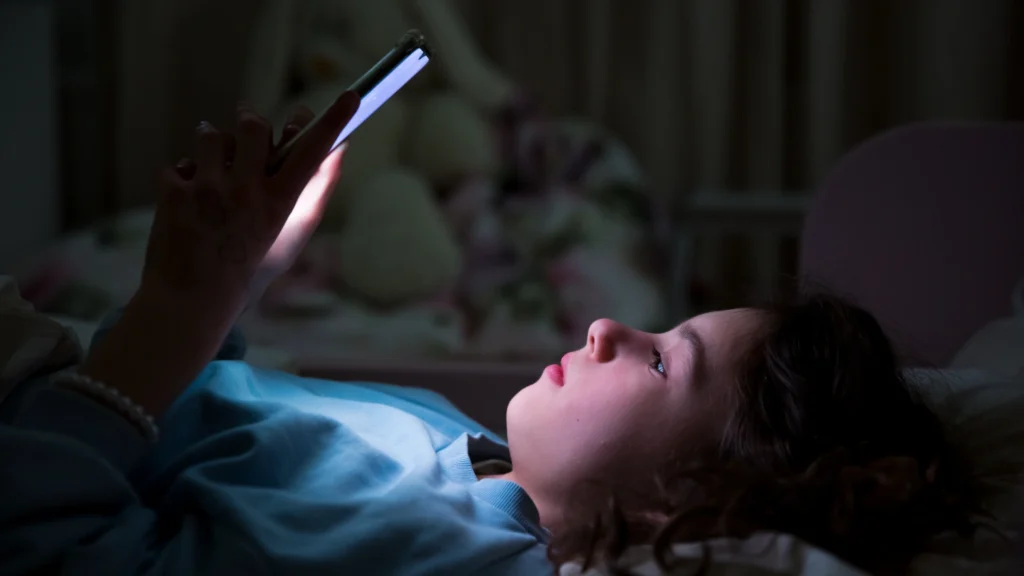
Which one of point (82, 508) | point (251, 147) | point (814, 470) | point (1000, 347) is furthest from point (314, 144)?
point (1000, 347)

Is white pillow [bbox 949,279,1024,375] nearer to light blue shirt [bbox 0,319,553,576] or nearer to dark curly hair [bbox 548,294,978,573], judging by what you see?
dark curly hair [bbox 548,294,978,573]

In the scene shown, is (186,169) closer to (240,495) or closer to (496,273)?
(240,495)

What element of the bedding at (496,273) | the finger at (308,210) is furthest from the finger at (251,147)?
the bedding at (496,273)

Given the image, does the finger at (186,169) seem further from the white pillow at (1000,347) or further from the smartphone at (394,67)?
the white pillow at (1000,347)

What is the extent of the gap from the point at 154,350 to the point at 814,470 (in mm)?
423

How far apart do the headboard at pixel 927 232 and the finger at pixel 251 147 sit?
602 millimetres

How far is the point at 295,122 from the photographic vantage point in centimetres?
70

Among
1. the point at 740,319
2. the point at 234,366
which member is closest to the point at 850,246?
the point at 740,319

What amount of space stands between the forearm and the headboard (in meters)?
0.64

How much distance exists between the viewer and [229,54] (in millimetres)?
2451

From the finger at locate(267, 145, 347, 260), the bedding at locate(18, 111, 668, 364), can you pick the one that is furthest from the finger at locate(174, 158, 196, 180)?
the bedding at locate(18, 111, 668, 364)

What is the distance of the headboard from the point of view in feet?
3.25

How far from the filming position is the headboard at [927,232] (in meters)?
0.99

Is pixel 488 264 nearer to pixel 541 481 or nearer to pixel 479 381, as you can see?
pixel 479 381
